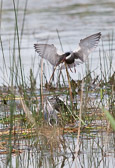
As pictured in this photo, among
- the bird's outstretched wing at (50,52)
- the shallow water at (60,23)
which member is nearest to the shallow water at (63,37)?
the shallow water at (60,23)

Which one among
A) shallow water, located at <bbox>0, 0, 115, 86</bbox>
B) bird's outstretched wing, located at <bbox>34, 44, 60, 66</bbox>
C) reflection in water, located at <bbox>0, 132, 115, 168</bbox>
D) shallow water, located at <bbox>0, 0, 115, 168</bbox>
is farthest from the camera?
shallow water, located at <bbox>0, 0, 115, 86</bbox>

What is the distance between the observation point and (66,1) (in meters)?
20.4

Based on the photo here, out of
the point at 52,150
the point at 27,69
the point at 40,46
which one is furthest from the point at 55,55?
the point at 27,69

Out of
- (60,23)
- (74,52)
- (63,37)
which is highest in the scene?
(60,23)

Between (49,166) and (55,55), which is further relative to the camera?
(55,55)

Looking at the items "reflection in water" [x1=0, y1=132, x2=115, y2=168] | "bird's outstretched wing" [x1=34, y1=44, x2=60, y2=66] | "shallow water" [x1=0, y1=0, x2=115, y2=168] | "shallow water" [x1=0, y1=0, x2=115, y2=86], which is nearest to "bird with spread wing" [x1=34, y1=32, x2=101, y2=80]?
"bird's outstretched wing" [x1=34, y1=44, x2=60, y2=66]

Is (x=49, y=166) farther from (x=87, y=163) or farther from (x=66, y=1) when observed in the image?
(x=66, y=1)

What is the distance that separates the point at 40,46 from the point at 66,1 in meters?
14.8

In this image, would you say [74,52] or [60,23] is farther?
[60,23]

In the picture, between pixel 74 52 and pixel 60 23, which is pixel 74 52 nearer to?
pixel 74 52

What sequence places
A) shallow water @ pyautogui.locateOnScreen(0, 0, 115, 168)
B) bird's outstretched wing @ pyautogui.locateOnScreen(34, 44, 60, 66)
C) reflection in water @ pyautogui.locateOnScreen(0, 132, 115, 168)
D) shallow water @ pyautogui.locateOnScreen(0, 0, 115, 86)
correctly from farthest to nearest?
shallow water @ pyautogui.locateOnScreen(0, 0, 115, 86) < bird's outstretched wing @ pyautogui.locateOnScreen(34, 44, 60, 66) < shallow water @ pyautogui.locateOnScreen(0, 0, 115, 168) < reflection in water @ pyautogui.locateOnScreen(0, 132, 115, 168)

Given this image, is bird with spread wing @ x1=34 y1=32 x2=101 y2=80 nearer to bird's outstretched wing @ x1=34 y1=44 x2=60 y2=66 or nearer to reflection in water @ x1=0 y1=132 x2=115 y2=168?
bird's outstretched wing @ x1=34 y1=44 x2=60 y2=66

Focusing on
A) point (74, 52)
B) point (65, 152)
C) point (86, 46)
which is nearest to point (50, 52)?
point (74, 52)

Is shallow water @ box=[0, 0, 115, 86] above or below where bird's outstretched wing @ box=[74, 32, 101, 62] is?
above
